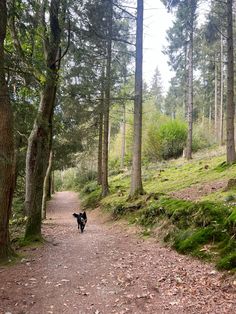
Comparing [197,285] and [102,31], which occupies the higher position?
[102,31]

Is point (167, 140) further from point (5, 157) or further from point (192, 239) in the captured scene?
point (5, 157)

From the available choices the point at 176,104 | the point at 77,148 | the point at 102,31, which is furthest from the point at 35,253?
the point at 176,104

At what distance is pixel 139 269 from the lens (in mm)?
6355

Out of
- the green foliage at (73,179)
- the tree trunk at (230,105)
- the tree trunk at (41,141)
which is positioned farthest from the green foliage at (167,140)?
the tree trunk at (41,141)

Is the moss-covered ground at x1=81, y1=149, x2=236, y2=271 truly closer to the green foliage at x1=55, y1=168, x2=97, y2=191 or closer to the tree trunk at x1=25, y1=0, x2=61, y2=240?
the tree trunk at x1=25, y1=0, x2=61, y2=240

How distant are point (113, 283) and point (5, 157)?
124 inches

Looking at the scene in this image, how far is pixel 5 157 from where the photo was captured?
6.40m

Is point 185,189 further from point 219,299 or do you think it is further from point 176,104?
point 176,104

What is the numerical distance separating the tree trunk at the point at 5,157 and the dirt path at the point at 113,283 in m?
0.75

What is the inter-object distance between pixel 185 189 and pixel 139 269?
631 centimetres

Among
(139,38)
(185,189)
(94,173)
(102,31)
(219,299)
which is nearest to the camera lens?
(219,299)

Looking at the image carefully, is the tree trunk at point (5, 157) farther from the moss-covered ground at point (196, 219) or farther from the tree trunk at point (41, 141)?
the moss-covered ground at point (196, 219)

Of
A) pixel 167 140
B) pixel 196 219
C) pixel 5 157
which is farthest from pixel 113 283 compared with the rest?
pixel 167 140

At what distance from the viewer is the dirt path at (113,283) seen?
4.58 meters
